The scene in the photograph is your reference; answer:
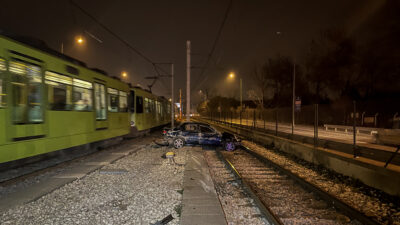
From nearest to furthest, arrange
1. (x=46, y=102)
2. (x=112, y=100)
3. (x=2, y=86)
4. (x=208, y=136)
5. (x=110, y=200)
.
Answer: (x=110, y=200)
(x=2, y=86)
(x=46, y=102)
(x=112, y=100)
(x=208, y=136)

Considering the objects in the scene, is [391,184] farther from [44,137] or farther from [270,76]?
[270,76]

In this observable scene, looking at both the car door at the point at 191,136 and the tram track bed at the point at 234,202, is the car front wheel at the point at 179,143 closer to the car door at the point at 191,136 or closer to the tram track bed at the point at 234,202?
the car door at the point at 191,136

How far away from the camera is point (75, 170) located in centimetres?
796

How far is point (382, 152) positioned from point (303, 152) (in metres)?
3.25

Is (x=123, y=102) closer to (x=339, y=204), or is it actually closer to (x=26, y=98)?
(x=26, y=98)

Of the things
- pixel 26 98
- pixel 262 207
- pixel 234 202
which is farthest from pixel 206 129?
pixel 262 207

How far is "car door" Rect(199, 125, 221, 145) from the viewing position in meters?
13.1

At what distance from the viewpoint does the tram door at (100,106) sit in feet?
34.9

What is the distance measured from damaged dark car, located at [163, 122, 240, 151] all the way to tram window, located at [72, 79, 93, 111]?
14.5 feet

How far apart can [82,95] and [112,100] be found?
2.81 m

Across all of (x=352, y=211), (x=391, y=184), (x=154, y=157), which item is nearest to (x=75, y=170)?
(x=154, y=157)

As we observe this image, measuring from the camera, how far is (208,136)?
13.2 meters

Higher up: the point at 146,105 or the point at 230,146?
the point at 146,105

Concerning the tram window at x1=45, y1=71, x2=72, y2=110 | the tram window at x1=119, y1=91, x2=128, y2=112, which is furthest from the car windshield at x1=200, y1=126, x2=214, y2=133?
the tram window at x1=45, y1=71, x2=72, y2=110
